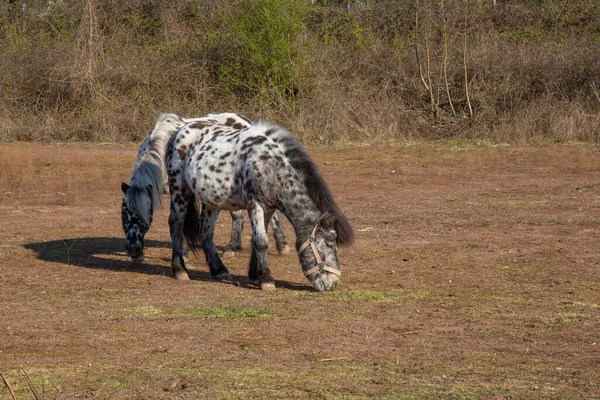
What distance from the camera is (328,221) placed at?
8.44 meters

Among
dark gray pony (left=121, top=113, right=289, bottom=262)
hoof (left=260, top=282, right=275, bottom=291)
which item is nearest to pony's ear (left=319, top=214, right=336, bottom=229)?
hoof (left=260, top=282, right=275, bottom=291)

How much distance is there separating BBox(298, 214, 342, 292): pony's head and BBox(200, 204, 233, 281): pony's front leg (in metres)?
1.28

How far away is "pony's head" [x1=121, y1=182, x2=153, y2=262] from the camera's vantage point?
33.8 feet

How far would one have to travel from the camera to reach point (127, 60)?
990 inches

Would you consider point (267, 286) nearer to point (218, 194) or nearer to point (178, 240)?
point (218, 194)

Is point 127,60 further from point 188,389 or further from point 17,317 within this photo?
point 188,389

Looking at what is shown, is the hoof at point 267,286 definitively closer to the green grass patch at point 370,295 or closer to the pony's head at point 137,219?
the green grass patch at point 370,295

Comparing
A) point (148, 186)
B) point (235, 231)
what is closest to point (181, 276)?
point (148, 186)

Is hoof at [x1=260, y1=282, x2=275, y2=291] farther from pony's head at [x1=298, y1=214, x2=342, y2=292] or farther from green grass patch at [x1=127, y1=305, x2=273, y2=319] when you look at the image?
green grass patch at [x1=127, y1=305, x2=273, y2=319]

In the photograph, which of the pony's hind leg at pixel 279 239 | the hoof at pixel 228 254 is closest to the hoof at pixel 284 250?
the pony's hind leg at pixel 279 239

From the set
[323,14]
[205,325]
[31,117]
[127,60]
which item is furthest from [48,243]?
[323,14]

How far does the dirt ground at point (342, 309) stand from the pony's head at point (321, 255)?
19 cm

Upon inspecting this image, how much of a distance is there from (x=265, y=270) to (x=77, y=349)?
258cm

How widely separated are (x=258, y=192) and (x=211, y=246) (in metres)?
1.23
